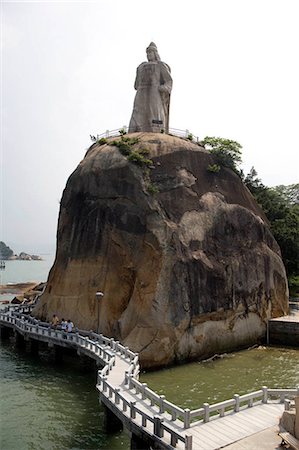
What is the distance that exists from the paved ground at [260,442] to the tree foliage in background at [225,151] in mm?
24055

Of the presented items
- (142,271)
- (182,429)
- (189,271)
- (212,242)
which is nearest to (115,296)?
(142,271)

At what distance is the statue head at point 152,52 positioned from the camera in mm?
38750

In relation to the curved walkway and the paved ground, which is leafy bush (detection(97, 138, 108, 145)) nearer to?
the curved walkway

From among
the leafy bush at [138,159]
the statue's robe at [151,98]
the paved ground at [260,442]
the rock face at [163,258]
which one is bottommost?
→ the paved ground at [260,442]

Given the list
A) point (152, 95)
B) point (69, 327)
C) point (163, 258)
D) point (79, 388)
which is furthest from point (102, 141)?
point (79, 388)

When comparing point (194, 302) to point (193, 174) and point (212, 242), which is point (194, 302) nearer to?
point (212, 242)

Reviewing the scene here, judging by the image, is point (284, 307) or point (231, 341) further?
point (284, 307)

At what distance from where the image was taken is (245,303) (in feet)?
97.7

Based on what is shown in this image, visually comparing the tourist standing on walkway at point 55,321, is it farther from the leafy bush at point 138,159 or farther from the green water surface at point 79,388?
the leafy bush at point 138,159

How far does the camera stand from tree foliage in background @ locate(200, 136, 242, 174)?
33.5 metres

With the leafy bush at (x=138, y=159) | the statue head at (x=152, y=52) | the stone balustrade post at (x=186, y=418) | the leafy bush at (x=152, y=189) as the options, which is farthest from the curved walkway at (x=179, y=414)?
the statue head at (x=152, y=52)

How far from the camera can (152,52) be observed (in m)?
38.8

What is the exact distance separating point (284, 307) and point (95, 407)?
19961 mm

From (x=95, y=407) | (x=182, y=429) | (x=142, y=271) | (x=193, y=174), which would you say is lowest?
(x=95, y=407)
